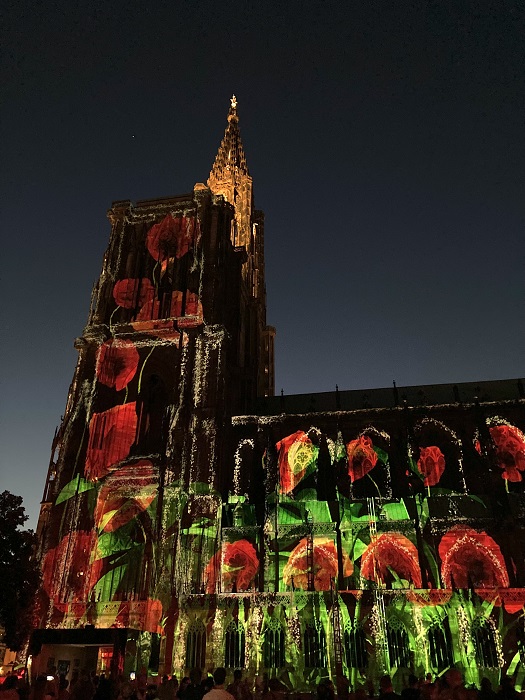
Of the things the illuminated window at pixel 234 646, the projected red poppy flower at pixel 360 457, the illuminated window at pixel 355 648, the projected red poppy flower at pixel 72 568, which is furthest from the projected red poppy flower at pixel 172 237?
the illuminated window at pixel 355 648

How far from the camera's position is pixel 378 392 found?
151 ft

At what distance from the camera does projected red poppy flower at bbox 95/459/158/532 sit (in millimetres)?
35812

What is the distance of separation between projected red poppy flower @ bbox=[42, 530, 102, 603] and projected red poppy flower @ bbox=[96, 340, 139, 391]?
10735 mm

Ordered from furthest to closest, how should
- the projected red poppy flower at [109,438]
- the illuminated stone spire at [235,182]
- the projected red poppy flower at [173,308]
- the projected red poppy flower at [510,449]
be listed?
the illuminated stone spire at [235,182] → the projected red poppy flower at [173,308] → the projected red poppy flower at [510,449] → the projected red poppy flower at [109,438]

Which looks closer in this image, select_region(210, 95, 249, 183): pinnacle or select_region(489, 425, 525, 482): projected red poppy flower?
select_region(489, 425, 525, 482): projected red poppy flower

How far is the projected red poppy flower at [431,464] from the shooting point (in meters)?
37.9

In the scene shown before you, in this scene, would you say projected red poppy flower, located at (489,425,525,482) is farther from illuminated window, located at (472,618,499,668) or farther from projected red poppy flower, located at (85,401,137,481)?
projected red poppy flower, located at (85,401,137,481)

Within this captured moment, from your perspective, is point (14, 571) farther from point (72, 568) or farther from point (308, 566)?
point (308, 566)

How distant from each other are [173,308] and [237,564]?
1894cm

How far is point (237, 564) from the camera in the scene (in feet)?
114

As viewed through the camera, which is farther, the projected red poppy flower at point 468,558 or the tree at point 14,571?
the projected red poppy flower at point 468,558

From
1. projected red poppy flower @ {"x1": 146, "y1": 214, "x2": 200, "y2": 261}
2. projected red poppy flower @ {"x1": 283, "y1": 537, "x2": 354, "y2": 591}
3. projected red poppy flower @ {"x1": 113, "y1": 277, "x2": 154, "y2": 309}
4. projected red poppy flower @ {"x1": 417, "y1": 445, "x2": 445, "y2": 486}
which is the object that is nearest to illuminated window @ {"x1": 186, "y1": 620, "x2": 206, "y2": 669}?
projected red poppy flower @ {"x1": 283, "y1": 537, "x2": 354, "y2": 591}

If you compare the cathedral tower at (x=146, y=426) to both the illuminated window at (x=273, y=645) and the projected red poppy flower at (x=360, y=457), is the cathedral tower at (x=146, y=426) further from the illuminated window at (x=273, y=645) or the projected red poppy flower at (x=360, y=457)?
the projected red poppy flower at (x=360, y=457)

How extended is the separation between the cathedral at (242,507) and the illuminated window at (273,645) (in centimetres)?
7
